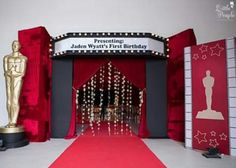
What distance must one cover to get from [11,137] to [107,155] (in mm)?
2146

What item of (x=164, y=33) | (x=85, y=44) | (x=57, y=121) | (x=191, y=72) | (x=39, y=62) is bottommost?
(x=57, y=121)

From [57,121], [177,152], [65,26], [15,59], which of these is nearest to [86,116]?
[57,121]

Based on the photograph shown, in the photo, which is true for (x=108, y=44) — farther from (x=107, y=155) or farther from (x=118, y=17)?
(x=107, y=155)

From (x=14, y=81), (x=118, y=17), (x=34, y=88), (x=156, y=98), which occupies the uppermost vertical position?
(x=118, y=17)

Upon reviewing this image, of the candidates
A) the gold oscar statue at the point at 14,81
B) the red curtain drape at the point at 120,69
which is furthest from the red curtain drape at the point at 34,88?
the red curtain drape at the point at 120,69

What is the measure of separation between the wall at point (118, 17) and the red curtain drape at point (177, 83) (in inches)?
38.4

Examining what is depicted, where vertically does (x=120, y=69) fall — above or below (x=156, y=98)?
above

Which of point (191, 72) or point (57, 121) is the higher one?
point (191, 72)

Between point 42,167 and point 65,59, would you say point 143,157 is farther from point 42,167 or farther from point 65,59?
point 65,59

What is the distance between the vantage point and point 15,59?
4.70 meters

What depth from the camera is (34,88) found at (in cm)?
491

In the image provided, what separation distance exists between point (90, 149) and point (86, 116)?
466 centimetres

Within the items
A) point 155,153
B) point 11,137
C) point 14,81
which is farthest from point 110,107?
point 155,153

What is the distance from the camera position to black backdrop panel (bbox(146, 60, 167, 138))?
553 cm
